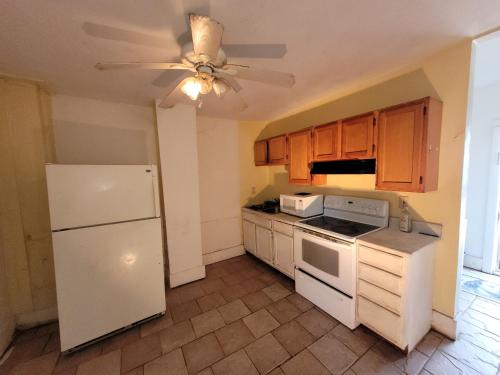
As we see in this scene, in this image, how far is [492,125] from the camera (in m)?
2.49

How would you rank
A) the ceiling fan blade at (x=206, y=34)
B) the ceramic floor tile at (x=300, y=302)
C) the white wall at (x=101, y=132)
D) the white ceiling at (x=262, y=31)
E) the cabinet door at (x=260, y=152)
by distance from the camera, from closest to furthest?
1. the ceiling fan blade at (x=206, y=34)
2. the white ceiling at (x=262, y=31)
3. the ceramic floor tile at (x=300, y=302)
4. the white wall at (x=101, y=132)
5. the cabinet door at (x=260, y=152)

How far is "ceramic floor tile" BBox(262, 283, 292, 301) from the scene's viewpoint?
2.38m

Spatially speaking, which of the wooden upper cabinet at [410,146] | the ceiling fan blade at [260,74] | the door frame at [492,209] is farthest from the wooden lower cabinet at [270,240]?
the door frame at [492,209]

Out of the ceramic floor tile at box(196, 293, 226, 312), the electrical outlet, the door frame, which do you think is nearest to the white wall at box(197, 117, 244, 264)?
the ceramic floor tile at box(196, 293, 226, 312)

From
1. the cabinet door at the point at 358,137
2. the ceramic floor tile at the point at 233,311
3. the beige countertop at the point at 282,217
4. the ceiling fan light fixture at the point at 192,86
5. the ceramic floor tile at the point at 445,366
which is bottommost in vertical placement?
the ceramic floor tile at the point at 233,311

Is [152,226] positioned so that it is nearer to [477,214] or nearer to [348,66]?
[348,66]

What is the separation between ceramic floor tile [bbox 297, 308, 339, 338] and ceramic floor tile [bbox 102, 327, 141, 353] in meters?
1.59

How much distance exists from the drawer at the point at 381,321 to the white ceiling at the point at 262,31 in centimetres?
210

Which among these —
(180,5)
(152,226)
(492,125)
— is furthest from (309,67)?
(492,125)

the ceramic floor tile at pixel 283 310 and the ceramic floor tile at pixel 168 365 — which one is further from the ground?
the ceramic floor tile at pixel 283 310

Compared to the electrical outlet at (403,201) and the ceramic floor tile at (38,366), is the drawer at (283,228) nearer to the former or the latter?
the electrical outlet at (403,201)

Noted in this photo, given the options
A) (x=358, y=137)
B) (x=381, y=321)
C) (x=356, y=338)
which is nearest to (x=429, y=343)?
(x=381, y=321)

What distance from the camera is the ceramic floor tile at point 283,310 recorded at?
2.04 m

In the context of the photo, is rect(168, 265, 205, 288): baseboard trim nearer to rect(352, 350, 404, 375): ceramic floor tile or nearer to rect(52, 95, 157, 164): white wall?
rect(52, 95, 157, 164): white wall
